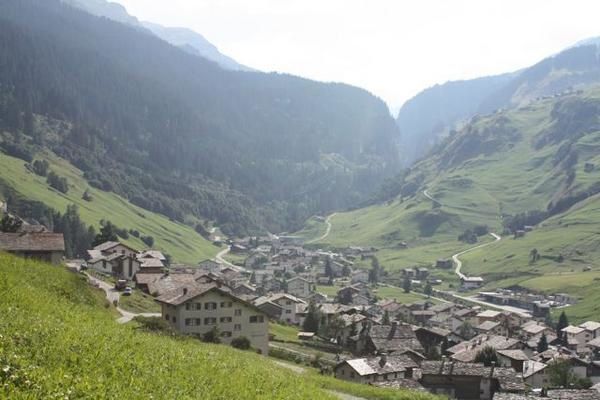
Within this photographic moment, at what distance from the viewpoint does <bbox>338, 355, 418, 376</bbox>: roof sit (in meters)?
76.7

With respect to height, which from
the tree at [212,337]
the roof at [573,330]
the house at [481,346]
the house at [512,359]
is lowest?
the roof at [573,330]

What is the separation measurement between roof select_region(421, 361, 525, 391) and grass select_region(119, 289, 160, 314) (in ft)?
127

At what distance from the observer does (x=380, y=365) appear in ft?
261

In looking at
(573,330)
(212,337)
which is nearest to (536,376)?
(573,330)

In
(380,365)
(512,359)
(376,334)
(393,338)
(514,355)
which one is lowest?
(512,359)

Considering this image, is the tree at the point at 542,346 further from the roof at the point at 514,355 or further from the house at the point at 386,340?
the house at the point at 386,340

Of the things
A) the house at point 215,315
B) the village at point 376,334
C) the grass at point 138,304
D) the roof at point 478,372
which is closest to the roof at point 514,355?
the village at point 376,334

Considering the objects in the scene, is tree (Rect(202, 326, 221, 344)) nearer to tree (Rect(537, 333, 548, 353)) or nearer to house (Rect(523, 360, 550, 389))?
house (Rect(523, 360, 550, 389))

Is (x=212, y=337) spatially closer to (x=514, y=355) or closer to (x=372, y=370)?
(x=372, y=370)

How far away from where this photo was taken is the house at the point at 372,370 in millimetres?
76000

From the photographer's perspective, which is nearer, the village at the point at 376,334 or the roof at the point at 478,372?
the village at the point at 376,334

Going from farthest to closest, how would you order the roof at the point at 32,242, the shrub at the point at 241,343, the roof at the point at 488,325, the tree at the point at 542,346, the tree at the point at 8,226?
the roof at the point at 488,325 < the tree at the point at 542,346 < the tree at the point at 8,226 < the roof at the point at 32,242 < the shrub at the point at 241,343

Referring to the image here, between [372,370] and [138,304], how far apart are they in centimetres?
3274

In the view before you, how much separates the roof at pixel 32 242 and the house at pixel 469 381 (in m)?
53.0
